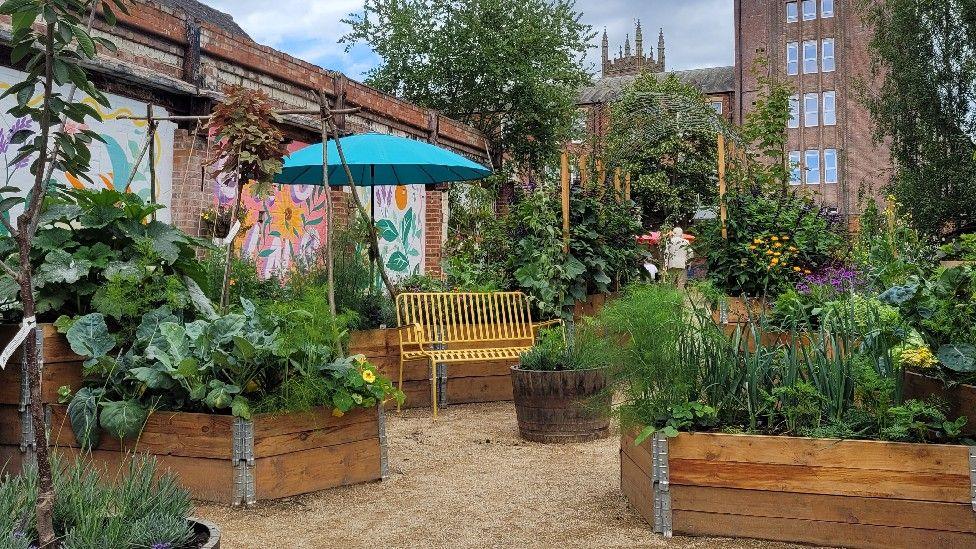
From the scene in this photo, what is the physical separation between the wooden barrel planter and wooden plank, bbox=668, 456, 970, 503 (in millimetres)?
2056

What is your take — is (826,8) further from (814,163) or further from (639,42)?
(639,42)

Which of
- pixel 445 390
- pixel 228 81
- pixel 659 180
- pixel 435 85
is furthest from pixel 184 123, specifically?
pixel 659 180

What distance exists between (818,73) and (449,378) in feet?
130

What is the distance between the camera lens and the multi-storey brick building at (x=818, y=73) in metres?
40.6

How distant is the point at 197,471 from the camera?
408 cm

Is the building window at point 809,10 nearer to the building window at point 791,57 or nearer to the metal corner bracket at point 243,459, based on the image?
the building window at point 791,57

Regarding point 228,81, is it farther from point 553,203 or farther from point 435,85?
point 435,85

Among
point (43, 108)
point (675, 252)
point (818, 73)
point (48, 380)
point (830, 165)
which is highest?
point (818, 73)

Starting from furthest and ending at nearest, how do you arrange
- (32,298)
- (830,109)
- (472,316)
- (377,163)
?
(830,109), (472,316), (377,163), (32,298)

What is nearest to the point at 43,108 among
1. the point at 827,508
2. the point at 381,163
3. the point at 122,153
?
the point at 827,508

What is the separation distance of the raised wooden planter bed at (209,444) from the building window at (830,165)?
40704 mm

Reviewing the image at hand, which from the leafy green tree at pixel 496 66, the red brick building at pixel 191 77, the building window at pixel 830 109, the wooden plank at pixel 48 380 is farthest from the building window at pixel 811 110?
the wooden plank at pixel 48 380

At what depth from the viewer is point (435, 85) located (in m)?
19.7

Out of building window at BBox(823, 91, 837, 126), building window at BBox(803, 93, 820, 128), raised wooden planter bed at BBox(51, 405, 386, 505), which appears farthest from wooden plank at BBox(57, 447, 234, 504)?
building window at BBox(803, 93, 820, 128)
